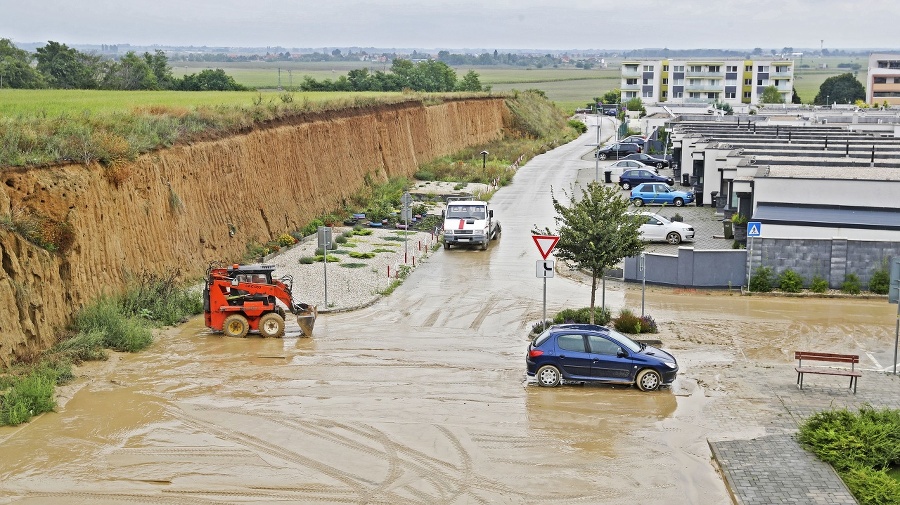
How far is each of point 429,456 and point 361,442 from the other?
1365mm

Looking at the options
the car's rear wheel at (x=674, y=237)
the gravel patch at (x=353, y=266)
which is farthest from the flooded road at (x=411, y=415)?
the car's rear wheel at (x=674, y=237)

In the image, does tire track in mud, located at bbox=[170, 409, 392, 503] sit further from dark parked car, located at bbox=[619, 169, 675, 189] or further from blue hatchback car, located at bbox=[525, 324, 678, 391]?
dark parked car, located at bbox=[619, 169, 675, 189]

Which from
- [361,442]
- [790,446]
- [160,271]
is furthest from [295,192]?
[790,446]

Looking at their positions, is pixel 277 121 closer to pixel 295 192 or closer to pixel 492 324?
pixel 295 192

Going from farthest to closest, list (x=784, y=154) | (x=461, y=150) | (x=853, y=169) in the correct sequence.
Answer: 1. (x=461, y=150)
2. (x=784, y=154)
3. (x=853, y=169)

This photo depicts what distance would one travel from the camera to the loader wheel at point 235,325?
25.0m

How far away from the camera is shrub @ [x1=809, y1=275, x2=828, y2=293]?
29.8 meters

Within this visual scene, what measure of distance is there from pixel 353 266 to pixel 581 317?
10460mm

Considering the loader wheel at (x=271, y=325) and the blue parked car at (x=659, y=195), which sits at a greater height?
the blue parked car at (x=659, y=195)

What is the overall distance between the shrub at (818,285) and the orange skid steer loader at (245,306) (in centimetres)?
1506

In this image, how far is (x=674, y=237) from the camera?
125 ft

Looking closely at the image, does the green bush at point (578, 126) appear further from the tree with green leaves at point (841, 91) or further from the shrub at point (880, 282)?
the shrub at point (880, 282)

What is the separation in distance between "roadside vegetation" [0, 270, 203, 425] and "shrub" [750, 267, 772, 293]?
1642 centimetres

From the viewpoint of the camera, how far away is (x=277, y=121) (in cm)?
4238
